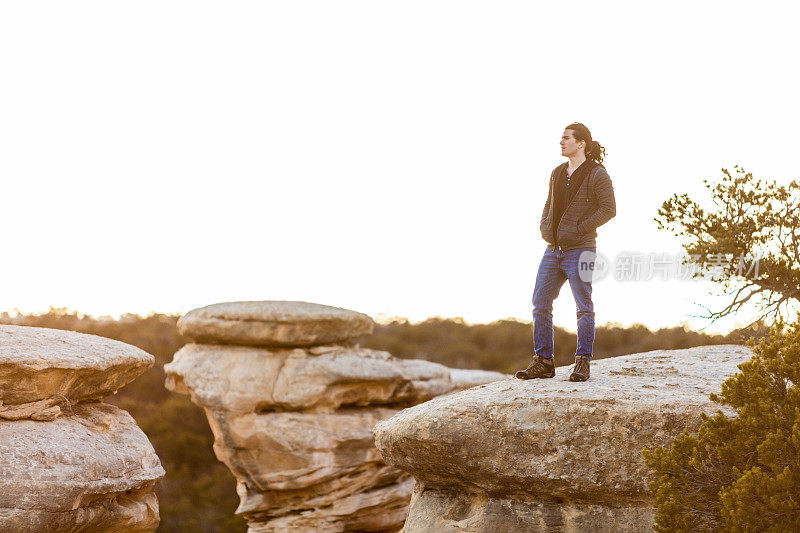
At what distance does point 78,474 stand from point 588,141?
246 inches

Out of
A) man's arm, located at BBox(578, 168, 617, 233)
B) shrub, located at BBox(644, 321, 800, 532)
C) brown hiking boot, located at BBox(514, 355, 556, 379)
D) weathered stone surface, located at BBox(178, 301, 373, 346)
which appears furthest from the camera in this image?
weathered stone surface, located at BBox(178, 301, 373, 346)

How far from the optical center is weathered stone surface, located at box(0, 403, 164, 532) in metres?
7.97

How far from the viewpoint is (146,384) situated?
26312mm

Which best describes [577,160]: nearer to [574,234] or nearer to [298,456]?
[574,234]

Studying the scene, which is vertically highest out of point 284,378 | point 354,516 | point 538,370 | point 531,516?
point 538,370

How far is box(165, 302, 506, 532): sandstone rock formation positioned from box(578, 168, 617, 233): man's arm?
821 centimetres

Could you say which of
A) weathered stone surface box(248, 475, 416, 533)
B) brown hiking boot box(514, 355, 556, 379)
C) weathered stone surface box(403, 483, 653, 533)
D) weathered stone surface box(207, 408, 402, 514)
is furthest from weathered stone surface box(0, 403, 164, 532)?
weathered stone surface box(248, 475, 416, 533)

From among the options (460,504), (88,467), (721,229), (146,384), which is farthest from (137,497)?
(146,384)

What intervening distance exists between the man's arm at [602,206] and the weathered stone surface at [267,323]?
323 inches

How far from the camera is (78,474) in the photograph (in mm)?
8398

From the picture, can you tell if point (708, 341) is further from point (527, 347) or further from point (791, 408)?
point (791, 408)

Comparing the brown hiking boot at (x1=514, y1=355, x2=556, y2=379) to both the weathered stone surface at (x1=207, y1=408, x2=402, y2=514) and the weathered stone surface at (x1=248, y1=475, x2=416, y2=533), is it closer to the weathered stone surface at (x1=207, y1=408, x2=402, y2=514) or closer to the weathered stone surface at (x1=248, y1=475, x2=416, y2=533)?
the weathered stone surface at (x1=207, y1=408, x2=402, y2=514)

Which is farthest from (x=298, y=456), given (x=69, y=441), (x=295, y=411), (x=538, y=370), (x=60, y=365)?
(x=538, y=370)

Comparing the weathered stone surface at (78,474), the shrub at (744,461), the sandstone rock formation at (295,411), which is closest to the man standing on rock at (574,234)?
the shrub at (744,461)
